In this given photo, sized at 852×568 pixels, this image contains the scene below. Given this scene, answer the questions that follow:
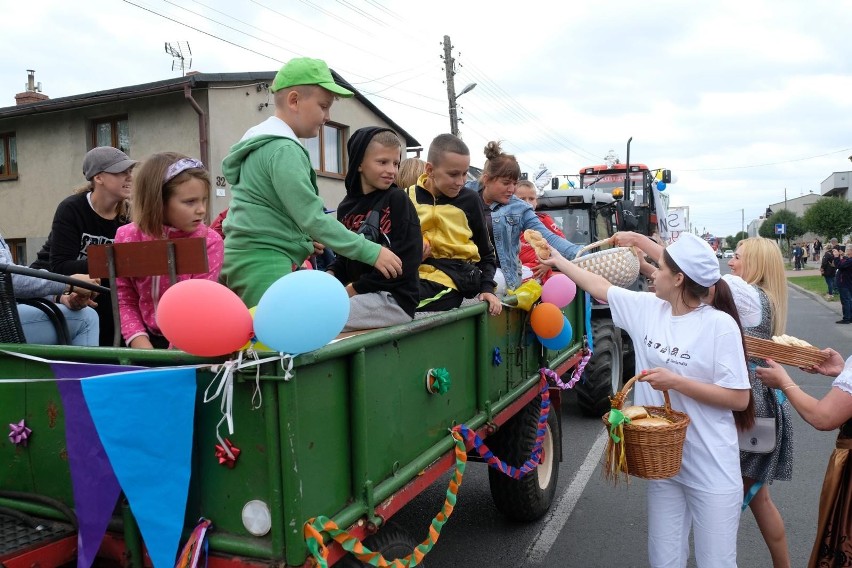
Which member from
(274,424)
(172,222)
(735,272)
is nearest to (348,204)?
(172,222)

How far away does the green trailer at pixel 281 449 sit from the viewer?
177cm

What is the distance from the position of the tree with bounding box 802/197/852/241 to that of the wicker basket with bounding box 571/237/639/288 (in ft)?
171

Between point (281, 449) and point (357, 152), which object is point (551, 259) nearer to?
point (357, 152)

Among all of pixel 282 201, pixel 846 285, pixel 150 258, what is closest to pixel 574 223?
pixel 282 201

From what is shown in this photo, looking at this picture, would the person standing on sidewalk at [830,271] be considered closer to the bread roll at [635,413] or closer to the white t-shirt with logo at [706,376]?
the white t-shirt with logo at [706,376]

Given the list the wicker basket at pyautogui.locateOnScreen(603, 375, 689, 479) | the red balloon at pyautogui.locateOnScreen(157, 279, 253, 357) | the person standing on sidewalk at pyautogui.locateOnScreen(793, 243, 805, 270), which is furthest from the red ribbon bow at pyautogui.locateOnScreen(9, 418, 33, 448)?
the person standing on sidewalk at pyautogui.locateOnScreen(793, 243, 805, 270)

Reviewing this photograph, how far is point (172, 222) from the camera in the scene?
2.63 meters

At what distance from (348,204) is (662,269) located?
155cm

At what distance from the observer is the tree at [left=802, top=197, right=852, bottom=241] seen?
48.6 meters

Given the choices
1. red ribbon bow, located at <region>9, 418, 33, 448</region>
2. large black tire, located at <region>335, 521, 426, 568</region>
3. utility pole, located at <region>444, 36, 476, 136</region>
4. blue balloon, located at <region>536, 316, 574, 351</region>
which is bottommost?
large black tire, located at <region>335, 521, 426, 568</region>

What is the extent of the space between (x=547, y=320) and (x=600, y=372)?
2961 mm

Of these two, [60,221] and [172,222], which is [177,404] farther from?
[60,221]

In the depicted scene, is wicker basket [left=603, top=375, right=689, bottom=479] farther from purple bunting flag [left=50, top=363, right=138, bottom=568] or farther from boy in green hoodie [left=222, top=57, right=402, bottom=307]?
purple bunting flag [left=50, top=363, right=138, bottom=568]

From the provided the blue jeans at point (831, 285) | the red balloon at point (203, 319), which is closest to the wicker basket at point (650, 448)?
the red balloon at point (203, 319)
